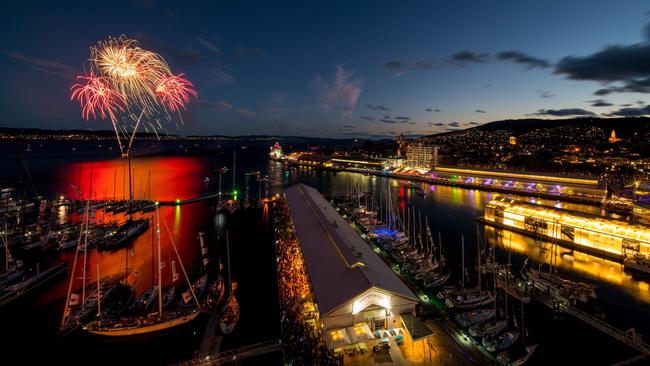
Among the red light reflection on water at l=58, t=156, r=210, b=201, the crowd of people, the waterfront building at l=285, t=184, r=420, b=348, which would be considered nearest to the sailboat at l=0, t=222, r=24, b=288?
the crowd of people

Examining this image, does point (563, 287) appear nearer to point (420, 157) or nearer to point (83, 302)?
point (83, 302)

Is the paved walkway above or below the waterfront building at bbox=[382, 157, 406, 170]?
below

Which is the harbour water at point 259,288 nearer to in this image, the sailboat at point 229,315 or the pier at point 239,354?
the sailboat at point 229,315

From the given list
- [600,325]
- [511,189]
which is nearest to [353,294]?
[600,325]

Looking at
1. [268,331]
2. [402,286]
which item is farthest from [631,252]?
[268,331]

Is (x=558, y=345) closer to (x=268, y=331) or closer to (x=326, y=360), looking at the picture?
(x=326, y=360)

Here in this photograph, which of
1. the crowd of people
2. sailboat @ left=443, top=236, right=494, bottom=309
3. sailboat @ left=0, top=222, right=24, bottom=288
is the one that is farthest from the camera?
sailboat @ left=0, top=222, right=24, bottom=288

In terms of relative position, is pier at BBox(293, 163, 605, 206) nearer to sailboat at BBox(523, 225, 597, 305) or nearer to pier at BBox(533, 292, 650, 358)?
sailboat at BBox(523, 225, 597, 305)
